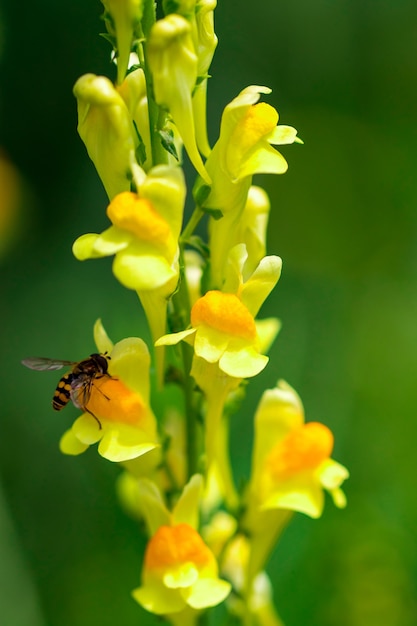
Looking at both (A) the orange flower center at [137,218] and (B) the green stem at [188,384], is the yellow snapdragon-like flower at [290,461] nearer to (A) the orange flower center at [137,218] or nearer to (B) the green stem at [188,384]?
(B) the green stem at [188,384]

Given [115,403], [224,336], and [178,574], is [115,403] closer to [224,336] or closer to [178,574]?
[224,336]

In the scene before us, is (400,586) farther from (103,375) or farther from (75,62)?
(75,62)

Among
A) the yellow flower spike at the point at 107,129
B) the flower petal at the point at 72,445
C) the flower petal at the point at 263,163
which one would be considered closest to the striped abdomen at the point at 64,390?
the flower petal at the point at 72,445

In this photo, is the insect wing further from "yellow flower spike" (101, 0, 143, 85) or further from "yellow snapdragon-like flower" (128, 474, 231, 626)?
"yellow flower spike" (101, 0, 143, 85)

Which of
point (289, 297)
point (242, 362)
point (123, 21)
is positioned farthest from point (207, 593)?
point (289, 297)

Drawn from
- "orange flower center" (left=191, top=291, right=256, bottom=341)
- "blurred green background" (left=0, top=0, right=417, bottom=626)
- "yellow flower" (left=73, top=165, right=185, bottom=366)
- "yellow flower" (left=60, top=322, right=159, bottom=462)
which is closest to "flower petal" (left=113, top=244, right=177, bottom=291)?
"yellow flower" (left=73, top=165, right=185, bottom=366)

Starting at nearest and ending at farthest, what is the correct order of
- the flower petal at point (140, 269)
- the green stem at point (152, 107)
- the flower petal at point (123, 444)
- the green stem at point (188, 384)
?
the flower petal at point (140, 269) < the green stem at point (152, 107) < the flower petal at point (123, 444) < the green stem at point (188, 384)

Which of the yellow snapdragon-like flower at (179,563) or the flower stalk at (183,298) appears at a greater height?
the flower stalk at (183,298)
